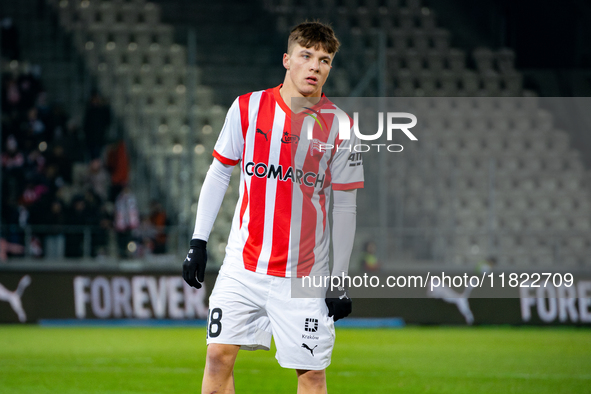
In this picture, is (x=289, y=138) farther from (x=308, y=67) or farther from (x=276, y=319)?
(x=276, y=319)

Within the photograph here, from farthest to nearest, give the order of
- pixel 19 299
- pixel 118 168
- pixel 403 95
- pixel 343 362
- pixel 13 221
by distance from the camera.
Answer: pixel 403 95, pixel 118 168, pixel 13 221, pixel 19 299, pixel 343 362

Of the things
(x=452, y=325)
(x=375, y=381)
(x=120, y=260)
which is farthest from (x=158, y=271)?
(x=375, y=381)

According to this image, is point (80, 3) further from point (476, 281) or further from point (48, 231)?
point (476, 281)

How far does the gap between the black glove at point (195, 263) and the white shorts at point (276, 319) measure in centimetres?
16


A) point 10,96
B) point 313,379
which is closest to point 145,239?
point 10,96

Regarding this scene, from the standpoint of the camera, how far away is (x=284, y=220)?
3.53m

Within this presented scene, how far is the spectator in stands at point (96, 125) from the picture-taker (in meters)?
12.0

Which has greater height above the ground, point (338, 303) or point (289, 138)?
point (289, 138)

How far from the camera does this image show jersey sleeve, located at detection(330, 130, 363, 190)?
3.56m

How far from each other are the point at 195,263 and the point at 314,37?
3.81 ft

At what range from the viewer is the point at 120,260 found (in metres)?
10.6

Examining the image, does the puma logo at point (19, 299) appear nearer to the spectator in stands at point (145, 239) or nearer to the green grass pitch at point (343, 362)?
the green grass pitch at point (343, 362)

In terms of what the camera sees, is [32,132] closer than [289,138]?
No

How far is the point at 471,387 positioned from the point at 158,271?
533cm
